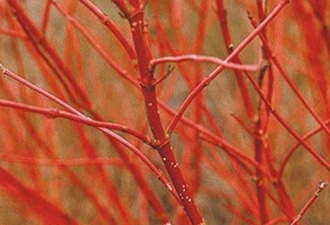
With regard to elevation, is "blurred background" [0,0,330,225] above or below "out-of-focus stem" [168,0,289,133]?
above

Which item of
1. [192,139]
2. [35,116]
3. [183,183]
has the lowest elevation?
[183,183]

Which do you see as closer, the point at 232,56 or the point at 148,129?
the point at 232,56

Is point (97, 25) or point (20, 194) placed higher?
point (97, 25)

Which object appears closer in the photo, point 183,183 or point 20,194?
point 183,183

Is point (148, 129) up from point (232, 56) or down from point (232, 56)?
up

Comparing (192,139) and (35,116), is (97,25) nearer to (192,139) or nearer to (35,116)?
(35,116)

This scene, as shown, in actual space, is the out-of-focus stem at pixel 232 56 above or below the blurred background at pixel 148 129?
below

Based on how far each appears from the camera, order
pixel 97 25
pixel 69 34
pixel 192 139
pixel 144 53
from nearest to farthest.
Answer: pixel 144 53, pixel 69 34, pixel 192 139, pixel 97 25

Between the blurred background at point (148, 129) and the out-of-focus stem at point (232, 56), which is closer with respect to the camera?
the out-of-focus stem at point (232, 56)

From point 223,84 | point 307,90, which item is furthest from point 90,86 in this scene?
point 307,90

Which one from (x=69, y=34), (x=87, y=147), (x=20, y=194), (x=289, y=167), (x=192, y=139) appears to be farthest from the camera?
(x=289, y=167)

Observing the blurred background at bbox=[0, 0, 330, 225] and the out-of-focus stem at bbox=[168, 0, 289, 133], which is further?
the blurred background at bbox=[0, 0, 330, 225]
